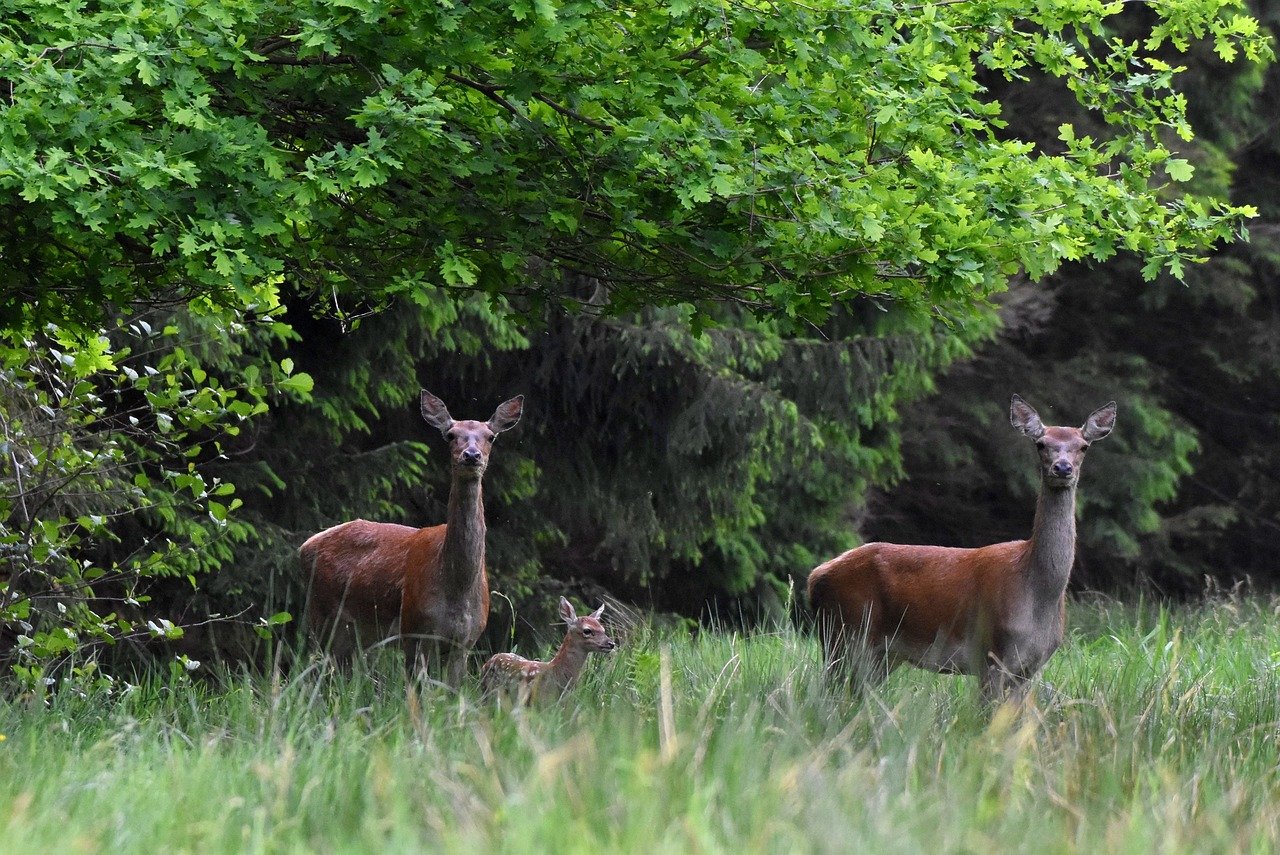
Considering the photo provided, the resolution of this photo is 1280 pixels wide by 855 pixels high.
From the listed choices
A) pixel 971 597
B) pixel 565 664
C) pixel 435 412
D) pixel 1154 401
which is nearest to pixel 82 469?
pixel 435 412

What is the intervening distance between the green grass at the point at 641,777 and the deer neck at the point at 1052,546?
1056 mm

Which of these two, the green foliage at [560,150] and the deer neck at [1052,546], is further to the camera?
the deer neck at [1052,546]

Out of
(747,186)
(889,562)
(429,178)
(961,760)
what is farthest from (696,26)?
(889,562)

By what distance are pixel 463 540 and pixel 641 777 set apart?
419 centimetres

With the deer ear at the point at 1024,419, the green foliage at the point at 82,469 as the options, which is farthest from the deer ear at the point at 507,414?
the deer ear at the point at 1024,419

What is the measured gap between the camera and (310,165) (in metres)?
5.13

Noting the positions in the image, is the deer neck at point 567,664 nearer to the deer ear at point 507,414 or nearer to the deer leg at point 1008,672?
the deer ear at point 507,414

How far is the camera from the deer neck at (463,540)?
782cm

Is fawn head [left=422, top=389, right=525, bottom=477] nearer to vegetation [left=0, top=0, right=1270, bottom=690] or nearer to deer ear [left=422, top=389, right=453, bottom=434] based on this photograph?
deer ear [left=422, top=389, right=453, bottom=434]


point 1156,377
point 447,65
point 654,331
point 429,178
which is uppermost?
point 447,65

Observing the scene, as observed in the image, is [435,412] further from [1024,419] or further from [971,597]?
[1024,419]

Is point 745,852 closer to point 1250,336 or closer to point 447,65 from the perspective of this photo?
point 447,65

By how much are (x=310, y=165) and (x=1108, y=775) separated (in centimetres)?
283

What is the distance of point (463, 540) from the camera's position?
7.82 m
